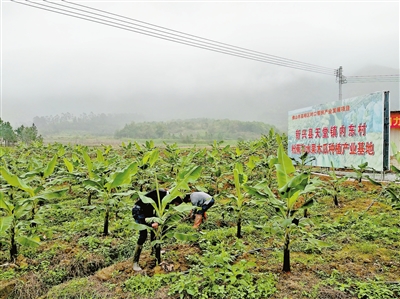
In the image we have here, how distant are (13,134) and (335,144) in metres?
36.9

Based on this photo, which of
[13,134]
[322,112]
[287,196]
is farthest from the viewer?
[13,134]

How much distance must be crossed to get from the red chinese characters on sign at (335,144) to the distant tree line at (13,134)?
28.7m

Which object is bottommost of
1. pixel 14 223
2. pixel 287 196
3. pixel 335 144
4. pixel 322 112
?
pixel 14 223

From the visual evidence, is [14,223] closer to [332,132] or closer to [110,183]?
[110,183]

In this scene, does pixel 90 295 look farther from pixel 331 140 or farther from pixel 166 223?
pixel 331 140

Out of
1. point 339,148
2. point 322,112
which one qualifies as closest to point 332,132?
point 339,148

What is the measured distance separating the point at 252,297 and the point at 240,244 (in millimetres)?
1384

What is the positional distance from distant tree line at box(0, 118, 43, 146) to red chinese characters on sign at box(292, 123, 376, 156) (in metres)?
28.7

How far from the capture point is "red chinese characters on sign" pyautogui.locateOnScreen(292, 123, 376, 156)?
871 cm

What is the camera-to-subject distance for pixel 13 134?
34219 millimetres

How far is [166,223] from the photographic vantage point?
3930 mm

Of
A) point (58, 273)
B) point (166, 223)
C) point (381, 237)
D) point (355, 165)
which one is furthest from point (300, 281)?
point (355, 165)

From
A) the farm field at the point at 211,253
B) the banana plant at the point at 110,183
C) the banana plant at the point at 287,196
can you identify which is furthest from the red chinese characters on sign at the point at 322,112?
the banana plant at the point at 110,183

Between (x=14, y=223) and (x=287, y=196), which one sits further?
(x=14, y=223)
